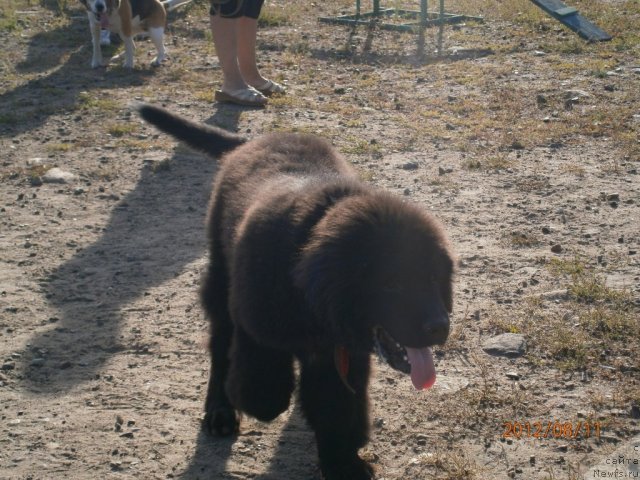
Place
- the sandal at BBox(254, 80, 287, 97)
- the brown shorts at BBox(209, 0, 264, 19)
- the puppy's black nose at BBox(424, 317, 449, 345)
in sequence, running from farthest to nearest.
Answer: the sandal at BBox(254, 80, 287, 97) < the brown shorts at BBox(209, 0, 264, 19) < the puppy's black nose at BBox(424, 317, 449, 345)

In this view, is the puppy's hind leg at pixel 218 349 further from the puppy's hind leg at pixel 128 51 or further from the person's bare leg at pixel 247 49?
the puppy's hind leg at pixel 128 51

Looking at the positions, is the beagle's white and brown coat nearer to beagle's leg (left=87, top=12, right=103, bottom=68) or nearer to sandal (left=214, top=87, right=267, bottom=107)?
beagle's leg (left=87, top=12, right=103, bottom=68)

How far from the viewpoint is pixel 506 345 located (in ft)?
14.2

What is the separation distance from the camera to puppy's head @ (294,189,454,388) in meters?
2.93

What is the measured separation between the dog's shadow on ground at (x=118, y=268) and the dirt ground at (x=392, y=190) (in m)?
0.01

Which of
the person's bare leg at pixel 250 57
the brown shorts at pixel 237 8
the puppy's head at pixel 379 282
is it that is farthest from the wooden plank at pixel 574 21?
the puppy's head at pixel 379 282

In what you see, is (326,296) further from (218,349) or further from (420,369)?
(218,349)

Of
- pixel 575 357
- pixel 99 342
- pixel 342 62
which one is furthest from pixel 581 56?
pixel 99 342

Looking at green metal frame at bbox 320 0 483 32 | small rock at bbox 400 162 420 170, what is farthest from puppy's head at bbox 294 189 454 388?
green metal frame at bbox 320 0 483 32

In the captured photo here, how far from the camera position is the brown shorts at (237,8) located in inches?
316

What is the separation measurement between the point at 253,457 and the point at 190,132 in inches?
73.8

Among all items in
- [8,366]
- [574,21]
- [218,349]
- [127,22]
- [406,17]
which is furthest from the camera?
[406,17]

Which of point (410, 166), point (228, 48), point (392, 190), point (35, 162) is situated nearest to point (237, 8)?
point (228, 48)
